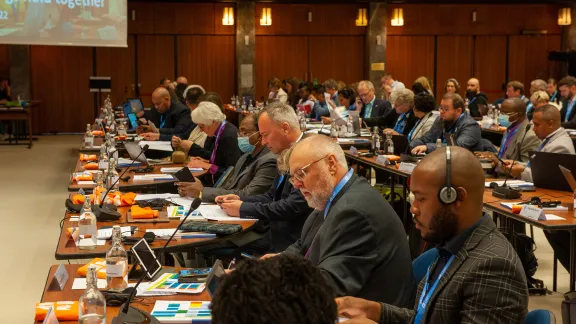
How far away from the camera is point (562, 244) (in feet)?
18.2

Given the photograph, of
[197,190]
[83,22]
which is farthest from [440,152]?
[83,22]

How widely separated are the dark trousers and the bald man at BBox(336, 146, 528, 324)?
3.27 m

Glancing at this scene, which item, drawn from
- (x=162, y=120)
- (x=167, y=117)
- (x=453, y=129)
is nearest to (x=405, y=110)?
(x=453, y=129)

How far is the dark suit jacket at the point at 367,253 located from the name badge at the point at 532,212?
1843 millimetres

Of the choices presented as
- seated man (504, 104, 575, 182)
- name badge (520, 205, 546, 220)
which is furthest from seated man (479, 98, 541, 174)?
name badge (520, 205, 546, 220)

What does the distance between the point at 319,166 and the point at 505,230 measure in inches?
102

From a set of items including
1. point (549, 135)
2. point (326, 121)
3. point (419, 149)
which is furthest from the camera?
point (326, 121)

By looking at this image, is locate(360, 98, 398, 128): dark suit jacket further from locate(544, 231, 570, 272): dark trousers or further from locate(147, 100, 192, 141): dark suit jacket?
locate(544, 231, 570, 272): dark trousers

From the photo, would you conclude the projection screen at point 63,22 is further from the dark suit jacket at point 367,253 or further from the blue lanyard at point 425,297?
the blue lanyard at point 425,297

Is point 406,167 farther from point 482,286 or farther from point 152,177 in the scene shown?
point 482,286

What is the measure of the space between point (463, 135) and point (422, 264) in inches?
181

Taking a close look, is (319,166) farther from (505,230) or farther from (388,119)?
(388,119)

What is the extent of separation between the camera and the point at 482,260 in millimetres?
2314

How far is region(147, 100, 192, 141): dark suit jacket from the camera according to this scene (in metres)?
9.78
